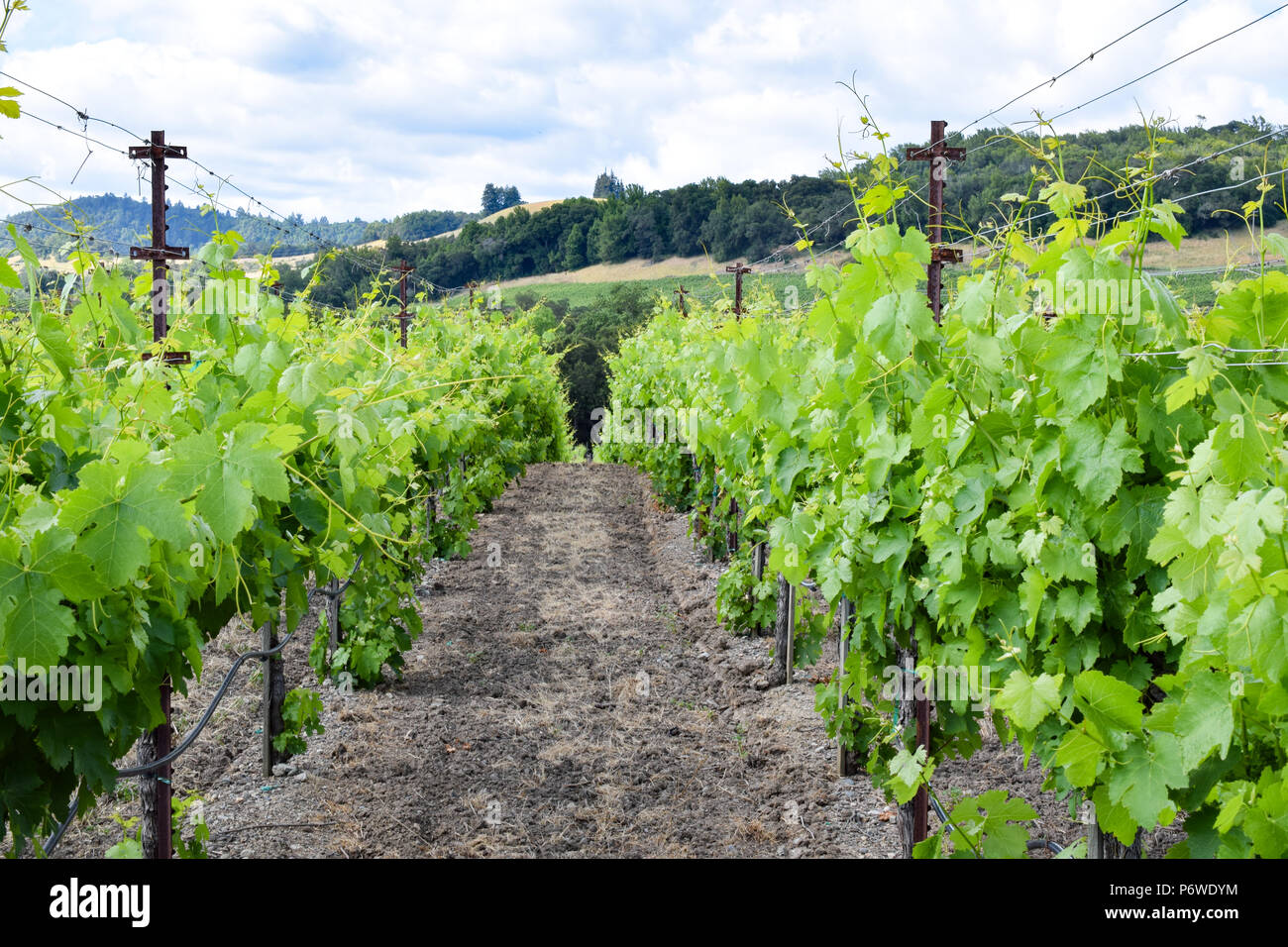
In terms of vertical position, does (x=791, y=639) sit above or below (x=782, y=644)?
above

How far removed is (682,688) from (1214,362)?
4816mm

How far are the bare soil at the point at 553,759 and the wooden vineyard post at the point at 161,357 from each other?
1.77 ft

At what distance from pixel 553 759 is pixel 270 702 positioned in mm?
1485

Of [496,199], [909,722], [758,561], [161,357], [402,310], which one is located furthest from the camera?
[496,199]

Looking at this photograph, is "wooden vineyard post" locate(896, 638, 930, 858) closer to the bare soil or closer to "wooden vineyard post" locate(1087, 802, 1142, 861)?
the bare soil

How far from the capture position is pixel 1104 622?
2.43 meters

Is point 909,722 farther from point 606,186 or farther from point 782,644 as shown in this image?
point 606,186

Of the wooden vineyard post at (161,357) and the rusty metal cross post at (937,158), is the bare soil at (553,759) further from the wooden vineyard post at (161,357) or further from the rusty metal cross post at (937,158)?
the rusty metal cross post at (937,158)

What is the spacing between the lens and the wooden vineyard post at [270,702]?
4797 mm

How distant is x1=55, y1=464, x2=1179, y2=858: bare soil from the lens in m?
4.30

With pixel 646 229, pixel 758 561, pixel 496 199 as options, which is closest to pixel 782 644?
pixel 758 561

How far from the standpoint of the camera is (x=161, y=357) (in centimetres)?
339

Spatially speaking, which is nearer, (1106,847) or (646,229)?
(1106,847)
